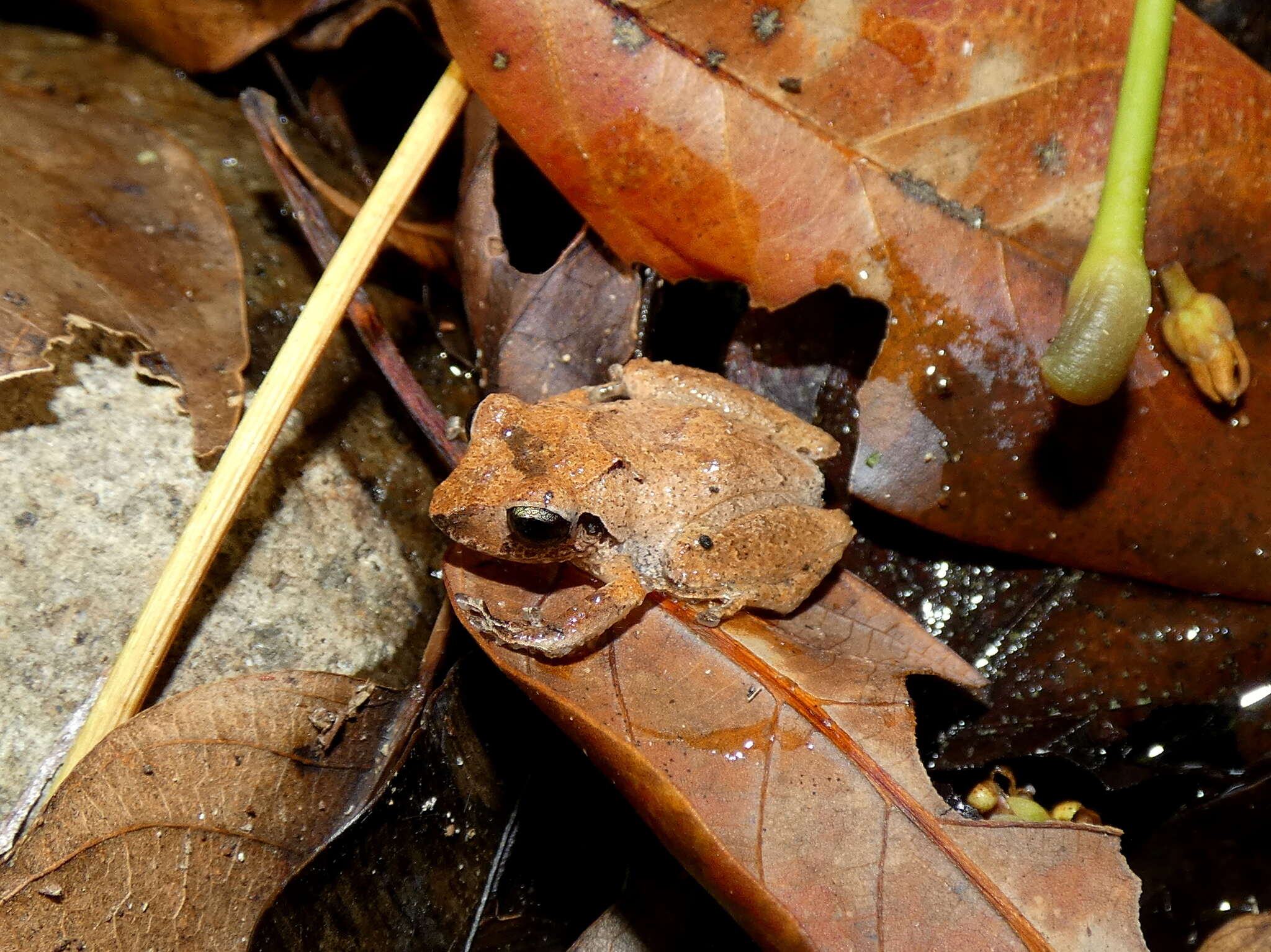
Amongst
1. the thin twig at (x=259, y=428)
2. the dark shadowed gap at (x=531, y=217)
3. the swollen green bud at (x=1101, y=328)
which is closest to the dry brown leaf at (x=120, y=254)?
the thin twig at (x=259, y=428)

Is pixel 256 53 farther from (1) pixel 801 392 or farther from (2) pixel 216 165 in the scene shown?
(1) pixel 801 392

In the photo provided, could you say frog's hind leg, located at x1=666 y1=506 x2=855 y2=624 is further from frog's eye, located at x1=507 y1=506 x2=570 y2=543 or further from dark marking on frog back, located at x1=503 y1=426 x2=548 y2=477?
dark marking on frog back, located at x1=503 y1=426 x2=548 y2=477

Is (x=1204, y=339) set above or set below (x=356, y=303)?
above

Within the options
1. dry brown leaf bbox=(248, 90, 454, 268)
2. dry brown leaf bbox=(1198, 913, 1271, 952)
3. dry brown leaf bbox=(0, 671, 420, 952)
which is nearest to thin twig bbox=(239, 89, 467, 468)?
dry brown leaf bbox=(248, 90, 454, 268)

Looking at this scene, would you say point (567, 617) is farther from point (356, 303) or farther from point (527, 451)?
point (356, 303)

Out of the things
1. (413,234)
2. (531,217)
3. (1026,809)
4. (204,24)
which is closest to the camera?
(1026,809)

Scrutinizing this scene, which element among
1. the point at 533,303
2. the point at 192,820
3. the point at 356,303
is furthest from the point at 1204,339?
the point at 192,820
